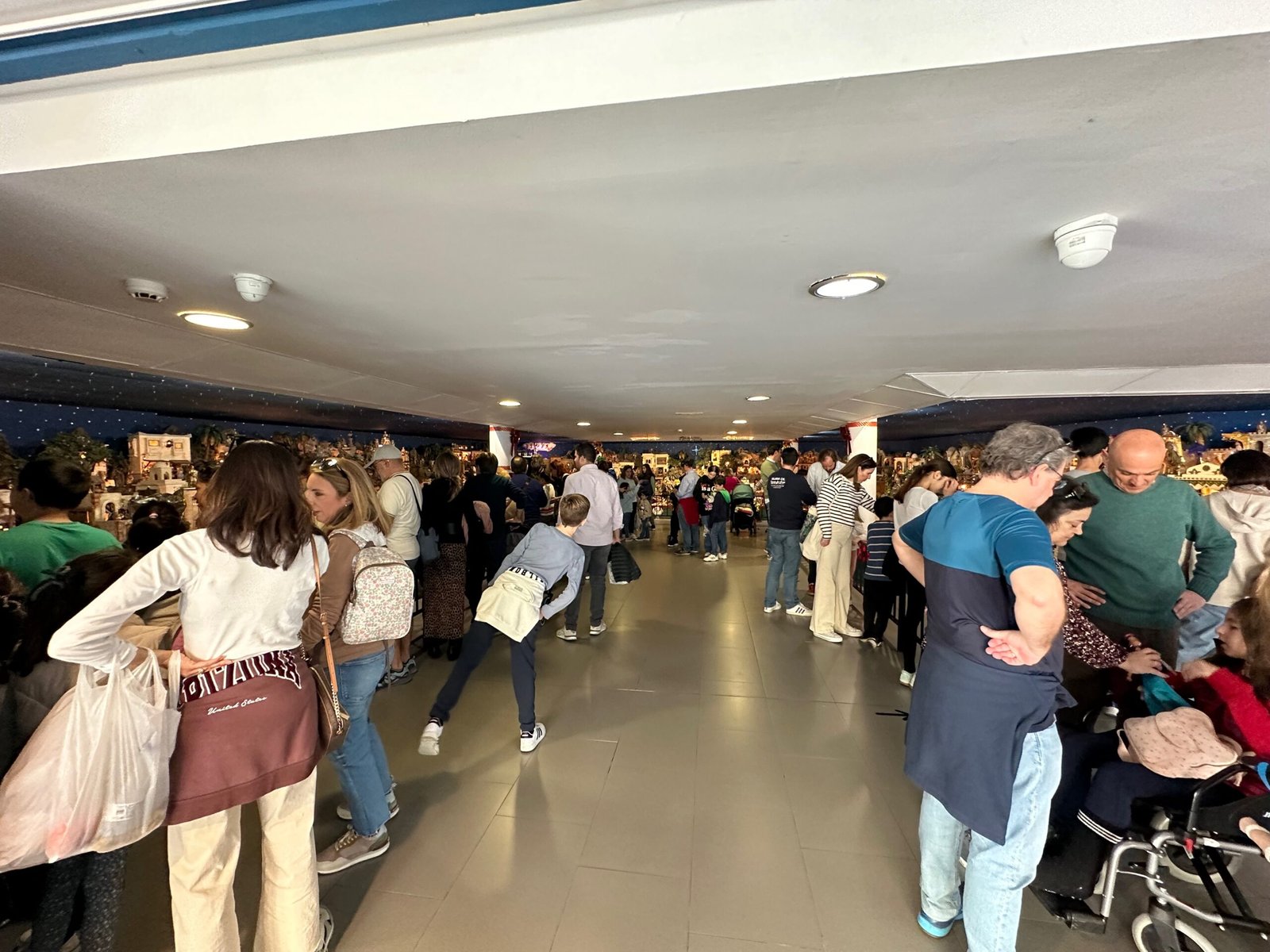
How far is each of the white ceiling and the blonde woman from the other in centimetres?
91

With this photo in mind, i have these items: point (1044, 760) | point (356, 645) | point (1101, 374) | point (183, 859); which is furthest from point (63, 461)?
point (1101, 374)

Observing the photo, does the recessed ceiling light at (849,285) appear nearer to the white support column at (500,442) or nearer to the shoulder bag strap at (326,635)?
the shoulder bag strap at (326,635)

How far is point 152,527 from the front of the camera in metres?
2.27

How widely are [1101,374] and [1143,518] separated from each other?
8.75 feet

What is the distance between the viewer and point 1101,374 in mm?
4156

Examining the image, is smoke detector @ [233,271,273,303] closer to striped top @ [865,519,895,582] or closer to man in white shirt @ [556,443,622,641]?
man in white shirt @ [556,443,622,641]

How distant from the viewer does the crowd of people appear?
4.48 feet

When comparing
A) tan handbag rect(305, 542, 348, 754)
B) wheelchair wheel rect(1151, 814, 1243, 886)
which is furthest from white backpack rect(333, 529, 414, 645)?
wheelchair wheel rect(1151, 814, 1243, 886)

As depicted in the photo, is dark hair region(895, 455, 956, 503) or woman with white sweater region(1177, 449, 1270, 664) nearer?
woman with white sweater region(1177, 449, 1270, 664)

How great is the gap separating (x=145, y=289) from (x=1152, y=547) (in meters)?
4.71

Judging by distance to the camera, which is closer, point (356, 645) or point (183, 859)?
point (183, 859)

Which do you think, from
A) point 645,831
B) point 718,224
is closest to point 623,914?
point 645,831

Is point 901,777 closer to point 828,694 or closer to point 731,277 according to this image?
point 828,694

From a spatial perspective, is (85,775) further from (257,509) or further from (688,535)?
(688,535)
